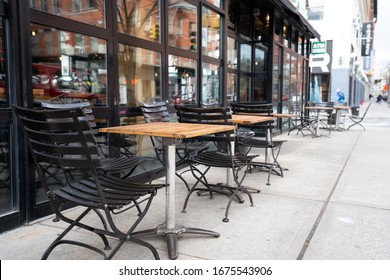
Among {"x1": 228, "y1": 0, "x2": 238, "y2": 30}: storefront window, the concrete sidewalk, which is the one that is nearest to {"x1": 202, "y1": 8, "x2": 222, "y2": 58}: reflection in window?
{"x1": 228, "y1": 0, "x2": 238, "y2": 30}: storefront window

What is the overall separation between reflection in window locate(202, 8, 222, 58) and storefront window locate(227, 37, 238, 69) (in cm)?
122

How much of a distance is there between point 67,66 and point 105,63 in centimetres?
47

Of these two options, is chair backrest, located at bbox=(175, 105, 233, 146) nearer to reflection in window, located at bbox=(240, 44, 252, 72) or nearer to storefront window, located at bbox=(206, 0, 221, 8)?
storefront window, located at bbox=(206, 0, 221, 8)

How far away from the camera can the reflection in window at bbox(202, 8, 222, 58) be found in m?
6.15

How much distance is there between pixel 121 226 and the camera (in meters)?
3.11

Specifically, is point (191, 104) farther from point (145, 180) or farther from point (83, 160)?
point (83, 160)

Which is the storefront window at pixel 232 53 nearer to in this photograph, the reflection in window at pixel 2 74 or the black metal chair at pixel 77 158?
the reflection in window at pixel 2 74

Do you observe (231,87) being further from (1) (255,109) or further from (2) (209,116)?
(2) (209,116)

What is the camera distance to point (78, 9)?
367cm

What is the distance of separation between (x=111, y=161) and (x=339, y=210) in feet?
7.39

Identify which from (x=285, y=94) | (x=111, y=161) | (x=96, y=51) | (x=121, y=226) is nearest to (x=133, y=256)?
(x=121, y=226)

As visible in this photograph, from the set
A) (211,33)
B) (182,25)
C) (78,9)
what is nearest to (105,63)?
(78,9)

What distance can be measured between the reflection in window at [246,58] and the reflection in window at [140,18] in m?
4.06

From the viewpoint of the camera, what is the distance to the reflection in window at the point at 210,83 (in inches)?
245
